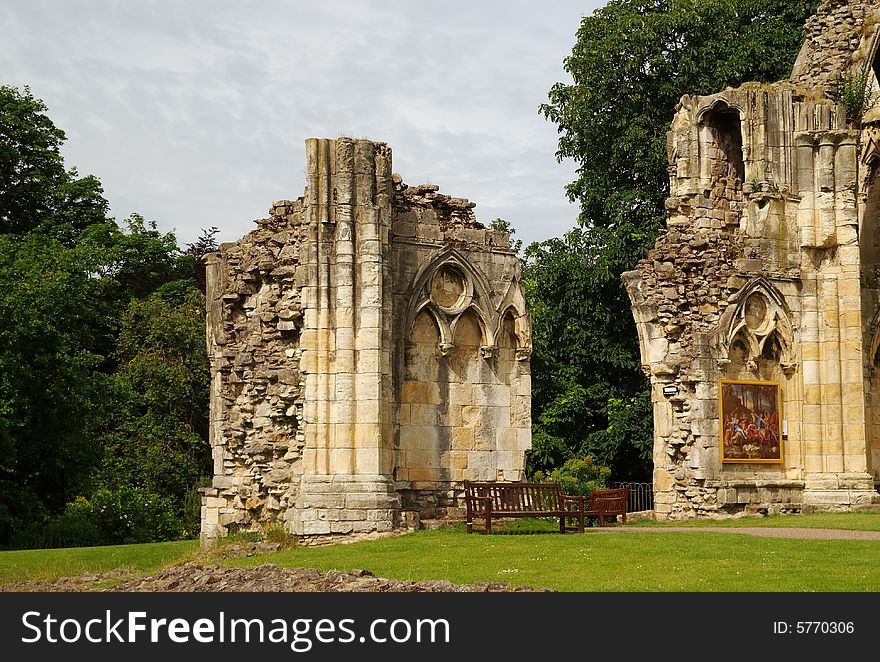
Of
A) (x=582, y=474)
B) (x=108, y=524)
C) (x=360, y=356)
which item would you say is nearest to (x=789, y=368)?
(x=582, y=474)

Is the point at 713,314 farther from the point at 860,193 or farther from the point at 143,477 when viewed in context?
the point at 143,477

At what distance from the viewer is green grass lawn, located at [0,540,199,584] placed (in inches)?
723

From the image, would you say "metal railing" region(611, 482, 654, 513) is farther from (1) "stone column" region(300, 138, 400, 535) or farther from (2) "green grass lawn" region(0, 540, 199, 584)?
(1) "stone column" region(300, 138, 400, 535)

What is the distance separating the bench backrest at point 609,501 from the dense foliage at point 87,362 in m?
11.0

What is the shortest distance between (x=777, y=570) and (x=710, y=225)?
44.3ft

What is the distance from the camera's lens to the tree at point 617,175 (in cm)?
3547

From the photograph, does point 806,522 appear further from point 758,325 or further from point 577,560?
point 577,560

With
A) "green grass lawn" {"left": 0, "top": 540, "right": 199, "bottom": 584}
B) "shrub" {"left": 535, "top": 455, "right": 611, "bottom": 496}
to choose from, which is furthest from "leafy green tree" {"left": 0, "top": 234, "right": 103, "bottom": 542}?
"shrub" {"left": 535, "top": 455, "right": 611, "bottom": 496}

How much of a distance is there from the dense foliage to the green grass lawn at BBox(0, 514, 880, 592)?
680 cm

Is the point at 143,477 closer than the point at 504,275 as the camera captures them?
No

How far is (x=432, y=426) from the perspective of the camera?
852 inches

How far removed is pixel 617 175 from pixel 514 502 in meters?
18.7

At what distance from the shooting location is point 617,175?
1469 inches
